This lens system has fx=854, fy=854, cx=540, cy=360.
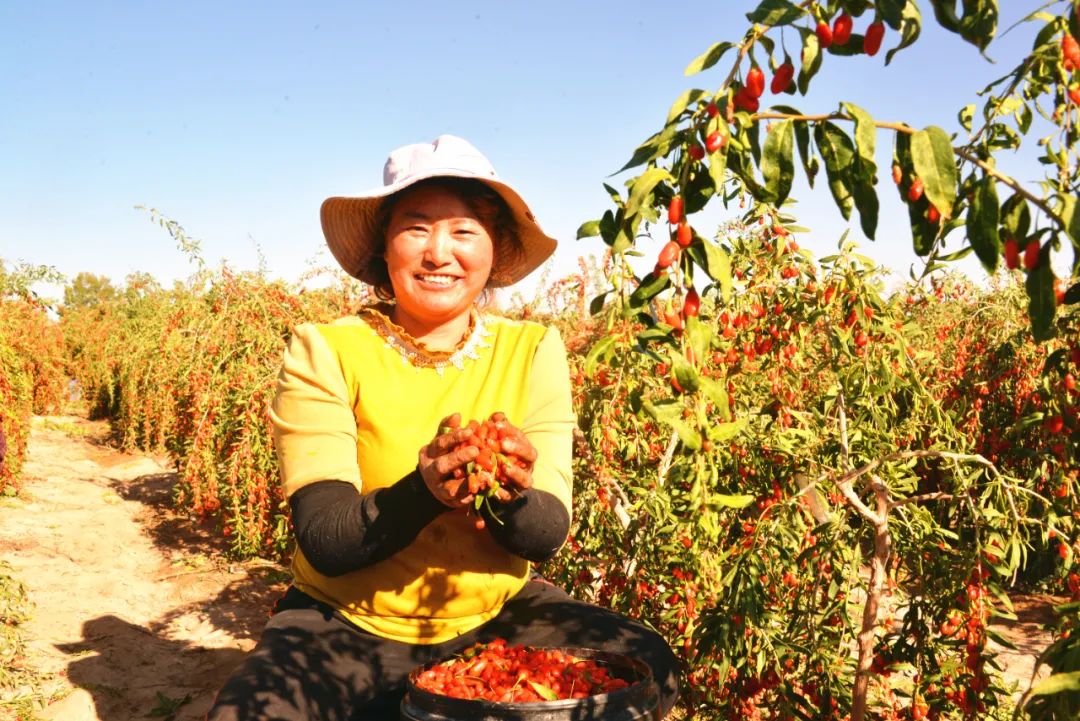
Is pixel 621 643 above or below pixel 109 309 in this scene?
below

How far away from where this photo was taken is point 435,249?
2.08m

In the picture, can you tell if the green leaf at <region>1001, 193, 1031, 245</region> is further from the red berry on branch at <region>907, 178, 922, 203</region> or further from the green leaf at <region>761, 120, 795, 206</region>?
the green leaf at <region>761, 120, 795, 206</region>

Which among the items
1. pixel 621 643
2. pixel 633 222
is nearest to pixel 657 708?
pixel 621 643

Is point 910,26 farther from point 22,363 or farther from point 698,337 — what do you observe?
point 22,363

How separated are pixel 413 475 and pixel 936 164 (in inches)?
46.6

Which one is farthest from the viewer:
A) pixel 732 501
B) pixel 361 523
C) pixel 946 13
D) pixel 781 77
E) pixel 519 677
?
pixel 361 523

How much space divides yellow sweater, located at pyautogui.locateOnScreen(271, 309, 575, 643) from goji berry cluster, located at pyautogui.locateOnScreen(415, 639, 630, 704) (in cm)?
23

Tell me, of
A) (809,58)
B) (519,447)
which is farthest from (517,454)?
(809,58)

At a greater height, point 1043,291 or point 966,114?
point 966,114

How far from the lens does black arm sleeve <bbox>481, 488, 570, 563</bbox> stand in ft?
6.09

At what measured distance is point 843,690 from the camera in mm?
2592

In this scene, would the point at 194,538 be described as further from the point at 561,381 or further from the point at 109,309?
the point at 109,309

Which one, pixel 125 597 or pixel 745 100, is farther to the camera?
pixel 125 597

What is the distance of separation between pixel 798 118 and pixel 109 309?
15614 millimetres
